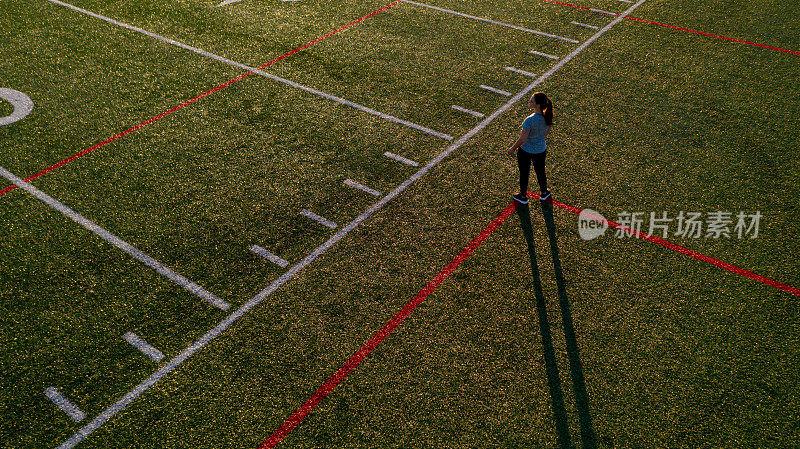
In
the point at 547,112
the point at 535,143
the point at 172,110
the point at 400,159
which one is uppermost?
the point at 547,112

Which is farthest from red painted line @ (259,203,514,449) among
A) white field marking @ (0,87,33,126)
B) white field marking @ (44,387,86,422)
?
white field marking @ (0,87,33,126)

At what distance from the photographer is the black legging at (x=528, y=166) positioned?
21.6 feet

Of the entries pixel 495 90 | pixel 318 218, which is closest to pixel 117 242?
pixel 318 218

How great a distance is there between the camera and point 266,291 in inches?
232

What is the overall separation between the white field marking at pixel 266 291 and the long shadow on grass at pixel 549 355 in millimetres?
1602

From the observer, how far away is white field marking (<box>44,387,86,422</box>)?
4789mm

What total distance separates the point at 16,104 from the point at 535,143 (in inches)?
313

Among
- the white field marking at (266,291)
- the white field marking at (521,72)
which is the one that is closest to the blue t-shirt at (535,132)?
the white field marking at (266,291)

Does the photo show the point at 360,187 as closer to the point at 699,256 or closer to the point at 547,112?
the point at 547,112

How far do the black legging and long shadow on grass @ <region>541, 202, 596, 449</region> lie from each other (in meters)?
0.53

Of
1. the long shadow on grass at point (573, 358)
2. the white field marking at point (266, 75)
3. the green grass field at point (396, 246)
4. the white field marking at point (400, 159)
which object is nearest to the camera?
the long shadow on grass at point (573, 358)

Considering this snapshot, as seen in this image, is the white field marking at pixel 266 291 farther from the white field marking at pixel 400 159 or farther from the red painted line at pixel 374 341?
the red painted line at pixel 374 341

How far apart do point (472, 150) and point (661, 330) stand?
11.6ft

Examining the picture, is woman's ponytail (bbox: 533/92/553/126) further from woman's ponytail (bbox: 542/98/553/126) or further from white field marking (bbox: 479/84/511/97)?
white field marking (bbox: 479/84/511/97)
